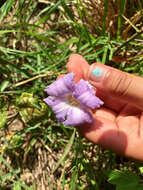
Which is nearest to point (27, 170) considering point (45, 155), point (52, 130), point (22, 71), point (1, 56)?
point (45, 155)

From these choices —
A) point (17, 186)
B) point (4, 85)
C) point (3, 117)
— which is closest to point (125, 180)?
point (17, 186)

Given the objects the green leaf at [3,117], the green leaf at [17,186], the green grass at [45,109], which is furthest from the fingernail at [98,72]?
the green leaf at [17,186]

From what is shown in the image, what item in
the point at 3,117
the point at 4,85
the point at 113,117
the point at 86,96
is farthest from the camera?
the point at 4,85

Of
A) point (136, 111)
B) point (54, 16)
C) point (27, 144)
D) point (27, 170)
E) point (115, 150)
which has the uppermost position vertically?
point (54, 16)

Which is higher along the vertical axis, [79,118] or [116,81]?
[116,81]

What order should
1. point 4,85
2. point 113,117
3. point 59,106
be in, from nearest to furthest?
point 59,106, point 113,117, point 4,85

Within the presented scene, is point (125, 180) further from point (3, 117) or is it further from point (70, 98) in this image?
point (3, 117)

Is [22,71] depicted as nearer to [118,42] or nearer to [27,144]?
[27,144]
